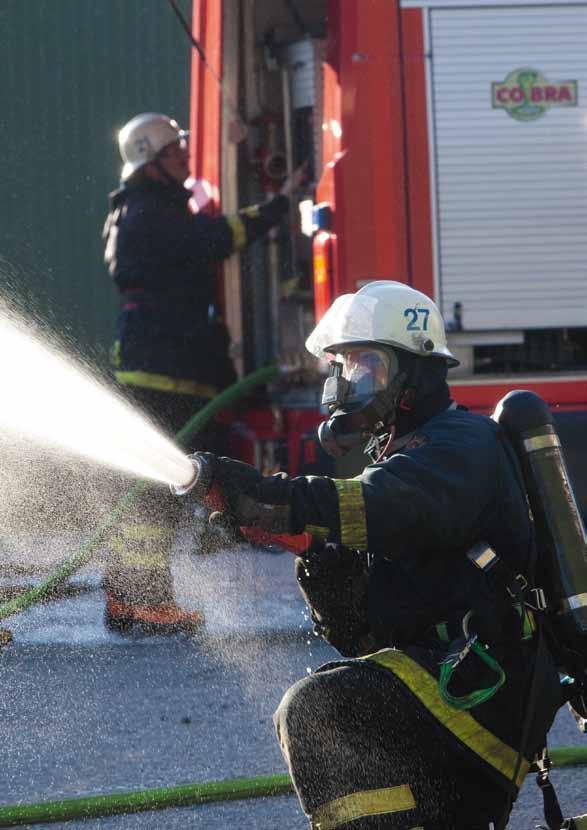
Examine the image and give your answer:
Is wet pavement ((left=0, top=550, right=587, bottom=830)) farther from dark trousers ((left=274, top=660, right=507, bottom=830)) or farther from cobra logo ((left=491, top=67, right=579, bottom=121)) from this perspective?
cobra logo ((left=491, top=67, right=579, bottom=121))

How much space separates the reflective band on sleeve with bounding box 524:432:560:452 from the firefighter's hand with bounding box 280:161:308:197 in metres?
4.09

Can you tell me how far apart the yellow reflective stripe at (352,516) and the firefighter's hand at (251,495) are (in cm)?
10

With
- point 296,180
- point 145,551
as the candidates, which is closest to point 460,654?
point 145,551

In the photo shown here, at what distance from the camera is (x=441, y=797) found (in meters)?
2.67

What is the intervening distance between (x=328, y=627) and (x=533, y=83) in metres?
3.31

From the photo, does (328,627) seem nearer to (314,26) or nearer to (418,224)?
(418,224)

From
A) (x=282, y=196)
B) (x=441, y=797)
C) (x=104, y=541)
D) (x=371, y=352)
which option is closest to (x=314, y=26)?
(x=282, y=196)

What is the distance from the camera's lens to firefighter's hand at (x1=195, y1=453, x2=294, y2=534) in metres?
2.62

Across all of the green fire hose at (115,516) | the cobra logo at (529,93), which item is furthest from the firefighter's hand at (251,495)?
the cobra logo at (529,93)

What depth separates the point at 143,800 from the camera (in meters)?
3.63

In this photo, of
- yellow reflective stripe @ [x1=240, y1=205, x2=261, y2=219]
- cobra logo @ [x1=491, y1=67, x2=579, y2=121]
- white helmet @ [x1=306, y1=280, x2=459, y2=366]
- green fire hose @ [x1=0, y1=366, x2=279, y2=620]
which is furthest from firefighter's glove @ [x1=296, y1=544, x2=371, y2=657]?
yellow reflective stripe @ [x1=240, y1=205, x2=261, y2=219]

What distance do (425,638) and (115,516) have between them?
2963mm

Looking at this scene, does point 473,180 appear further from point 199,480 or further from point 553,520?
point 199,480

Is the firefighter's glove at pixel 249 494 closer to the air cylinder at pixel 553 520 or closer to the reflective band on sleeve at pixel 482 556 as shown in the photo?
the reflective band on sleeve at pixel 482 556
